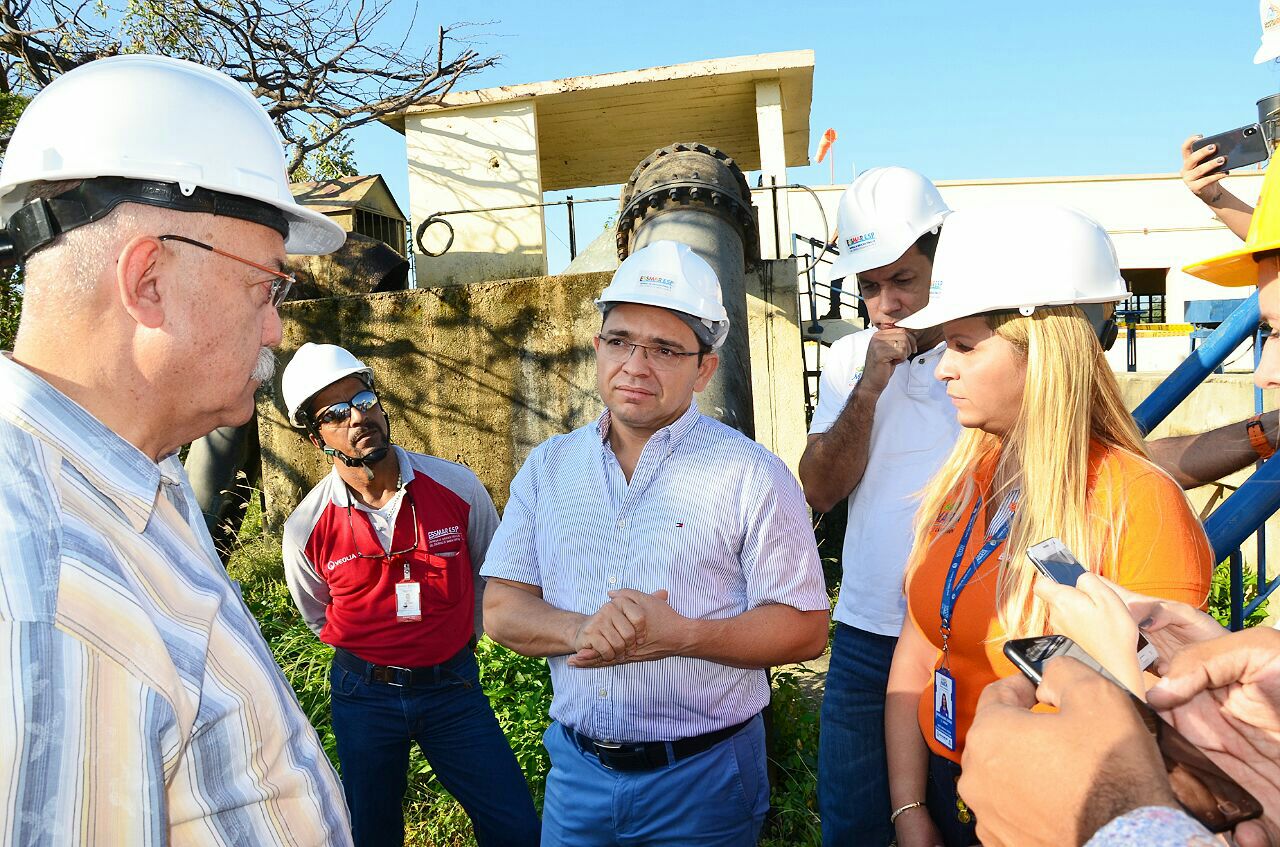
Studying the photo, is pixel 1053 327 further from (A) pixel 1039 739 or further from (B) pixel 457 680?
(B) pixel 457 680

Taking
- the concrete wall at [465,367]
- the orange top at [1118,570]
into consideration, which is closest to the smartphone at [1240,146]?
the orange top at [1118,570]

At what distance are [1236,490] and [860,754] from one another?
53.6 inches

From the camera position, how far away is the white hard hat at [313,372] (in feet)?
12.7

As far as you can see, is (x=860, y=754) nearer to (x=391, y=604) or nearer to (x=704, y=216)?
(x=391, y=604)

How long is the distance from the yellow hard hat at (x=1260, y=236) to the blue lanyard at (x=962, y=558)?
65 cm

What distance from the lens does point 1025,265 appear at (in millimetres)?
1994

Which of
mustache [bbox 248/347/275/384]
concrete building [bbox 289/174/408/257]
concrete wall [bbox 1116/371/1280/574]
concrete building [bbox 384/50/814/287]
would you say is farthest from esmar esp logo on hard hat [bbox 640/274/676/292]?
concrete building [bbox 289/174/408/257]

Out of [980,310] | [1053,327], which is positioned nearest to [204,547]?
[980,310]

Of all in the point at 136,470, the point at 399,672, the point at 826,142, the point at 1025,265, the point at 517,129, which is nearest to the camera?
the point at 136,470

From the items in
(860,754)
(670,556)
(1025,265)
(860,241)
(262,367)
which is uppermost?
(860,241)

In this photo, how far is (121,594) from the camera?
1.17m

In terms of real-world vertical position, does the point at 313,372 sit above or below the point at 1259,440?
above

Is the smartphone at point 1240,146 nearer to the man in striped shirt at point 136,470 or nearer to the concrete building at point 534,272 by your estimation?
the man in striped shirt at point 136,470

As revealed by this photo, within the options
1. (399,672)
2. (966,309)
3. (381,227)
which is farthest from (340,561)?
(381,227)
